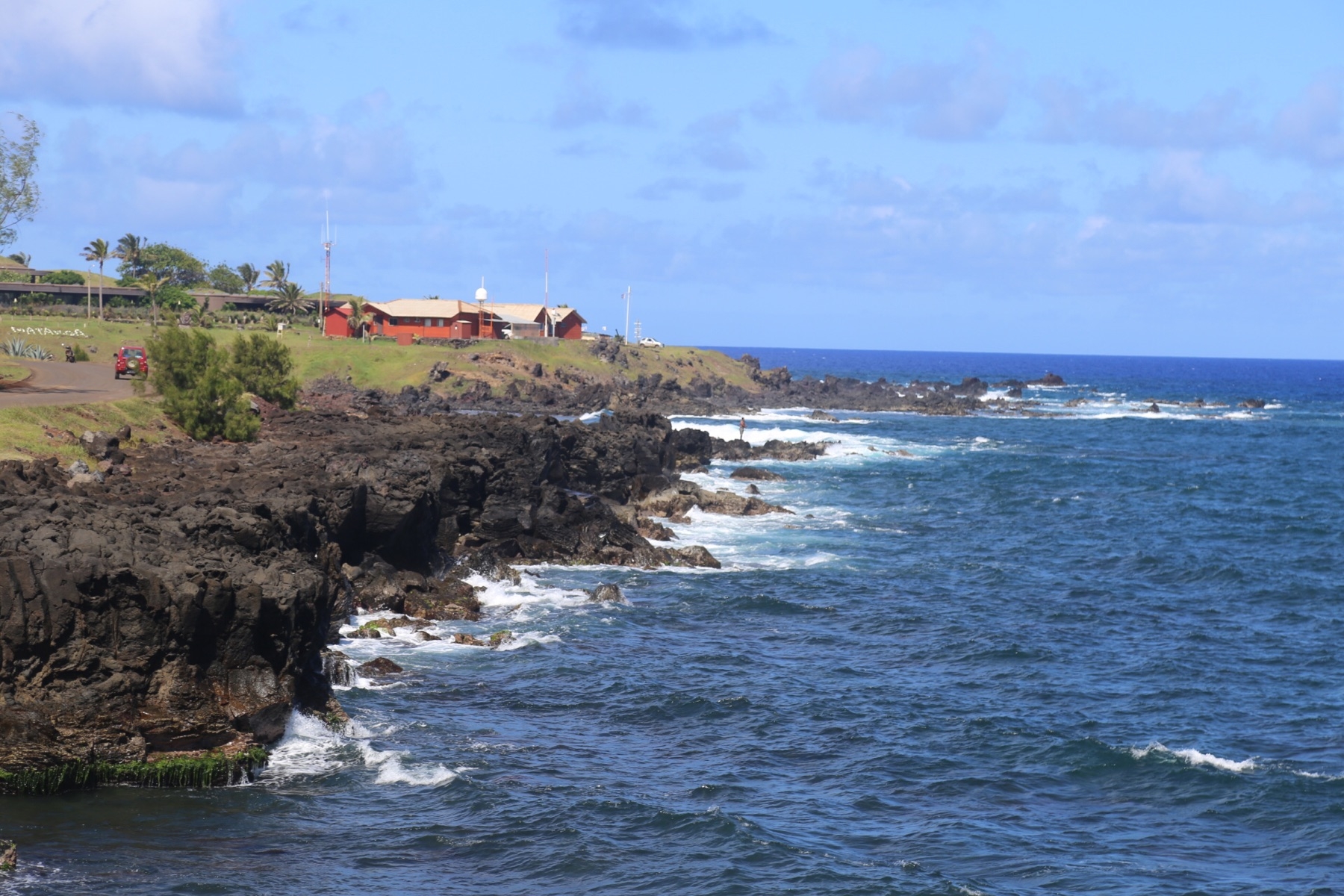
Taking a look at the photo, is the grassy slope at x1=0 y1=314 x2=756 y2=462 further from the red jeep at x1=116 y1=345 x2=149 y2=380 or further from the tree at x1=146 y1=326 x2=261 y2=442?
the red jeep at x1=116 y1=345 x2=149 y2=380

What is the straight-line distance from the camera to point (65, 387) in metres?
61.9

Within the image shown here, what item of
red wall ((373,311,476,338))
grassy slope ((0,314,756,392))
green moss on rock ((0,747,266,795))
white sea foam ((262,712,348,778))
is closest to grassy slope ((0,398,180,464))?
white sea foam ((262,712,348,778))

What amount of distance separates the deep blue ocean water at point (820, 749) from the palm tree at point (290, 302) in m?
97.5

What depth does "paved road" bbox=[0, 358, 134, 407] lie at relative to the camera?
54.5m

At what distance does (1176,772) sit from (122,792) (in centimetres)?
2107

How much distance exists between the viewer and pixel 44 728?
2320 centimetres

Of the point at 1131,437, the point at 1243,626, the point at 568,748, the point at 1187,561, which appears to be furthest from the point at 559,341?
the point at 568,748

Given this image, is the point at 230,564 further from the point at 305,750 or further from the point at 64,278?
the point at 64,278

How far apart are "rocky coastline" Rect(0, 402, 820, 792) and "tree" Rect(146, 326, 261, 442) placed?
235 cm

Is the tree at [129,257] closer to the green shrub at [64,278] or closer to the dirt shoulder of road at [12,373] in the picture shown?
the green shrub at [64,278]

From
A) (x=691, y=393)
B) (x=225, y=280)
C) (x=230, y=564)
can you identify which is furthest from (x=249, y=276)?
(x=230, y=564)

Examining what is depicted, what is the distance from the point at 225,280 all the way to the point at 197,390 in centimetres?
12122

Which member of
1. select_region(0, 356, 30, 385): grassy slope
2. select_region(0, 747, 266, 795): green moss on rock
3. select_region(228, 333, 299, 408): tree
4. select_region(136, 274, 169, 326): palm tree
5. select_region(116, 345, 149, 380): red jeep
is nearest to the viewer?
select_region(0, 747, 266, 795): green moss on rock

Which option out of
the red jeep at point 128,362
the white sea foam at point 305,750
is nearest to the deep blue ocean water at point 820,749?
the white sea foam at point 305,750
